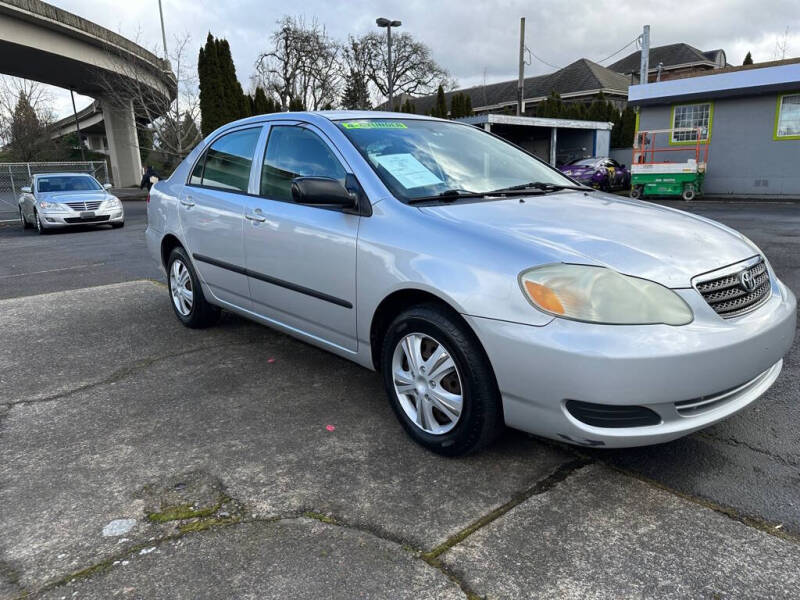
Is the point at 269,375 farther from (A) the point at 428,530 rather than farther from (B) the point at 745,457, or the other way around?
(B) the point at 745,457

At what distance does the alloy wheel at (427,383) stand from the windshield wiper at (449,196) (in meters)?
0.71

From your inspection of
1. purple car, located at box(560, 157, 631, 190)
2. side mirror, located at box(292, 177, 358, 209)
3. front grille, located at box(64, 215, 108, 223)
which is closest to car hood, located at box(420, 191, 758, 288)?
side mirror, located at box(292, 177, 358, 209)

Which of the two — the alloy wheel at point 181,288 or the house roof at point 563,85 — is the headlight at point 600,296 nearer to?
the alloy wheel at point 181,288

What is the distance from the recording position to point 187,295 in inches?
192

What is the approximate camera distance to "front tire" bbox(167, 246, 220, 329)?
4.70 m

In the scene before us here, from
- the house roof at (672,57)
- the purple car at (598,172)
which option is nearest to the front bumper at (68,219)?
the purple car at (598,172)

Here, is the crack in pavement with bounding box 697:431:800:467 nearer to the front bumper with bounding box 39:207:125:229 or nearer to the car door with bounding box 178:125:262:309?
the car door with bounding box 178:125:262:309

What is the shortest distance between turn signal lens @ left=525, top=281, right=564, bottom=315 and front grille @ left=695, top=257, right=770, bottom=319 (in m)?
0.60

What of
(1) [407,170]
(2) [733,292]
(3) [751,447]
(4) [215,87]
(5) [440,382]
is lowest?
(3) [751,447]

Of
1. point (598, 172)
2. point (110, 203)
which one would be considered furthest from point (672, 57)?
point (110, 203)

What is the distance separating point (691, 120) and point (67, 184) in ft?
62.9

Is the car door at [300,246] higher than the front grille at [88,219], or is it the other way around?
the car door at [300,246]

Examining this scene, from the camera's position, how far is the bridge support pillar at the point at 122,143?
36531 mm

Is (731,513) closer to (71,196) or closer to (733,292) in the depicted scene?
(733,292)
